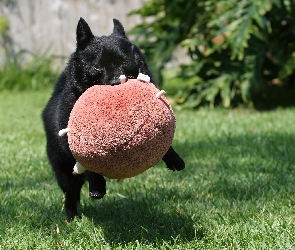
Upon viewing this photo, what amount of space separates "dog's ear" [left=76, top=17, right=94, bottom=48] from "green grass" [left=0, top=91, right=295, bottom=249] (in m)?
0.92

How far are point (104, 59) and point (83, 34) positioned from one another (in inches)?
7.5

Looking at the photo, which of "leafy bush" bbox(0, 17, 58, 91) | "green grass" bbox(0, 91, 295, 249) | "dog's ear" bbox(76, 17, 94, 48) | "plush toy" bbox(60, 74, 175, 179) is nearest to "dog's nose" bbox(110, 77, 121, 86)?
"plush toy" bbox(60, 74, 175, 179)

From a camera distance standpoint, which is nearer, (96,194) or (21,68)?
(96,194)

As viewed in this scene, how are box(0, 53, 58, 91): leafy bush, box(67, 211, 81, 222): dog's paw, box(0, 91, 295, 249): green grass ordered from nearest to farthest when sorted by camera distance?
1. box(0, 91, 295, 249): green grass
2. box(67, 211, 81, 222): dog's paw
3. box(0, 53, 58, 91): leafy bush

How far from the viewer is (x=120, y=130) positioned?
89.2 inches

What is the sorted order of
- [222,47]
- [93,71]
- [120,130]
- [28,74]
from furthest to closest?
1. [28,74]
2. [222,47]
3. [93,71]
4. [120,130]

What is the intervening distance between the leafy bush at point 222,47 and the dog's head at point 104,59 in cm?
371

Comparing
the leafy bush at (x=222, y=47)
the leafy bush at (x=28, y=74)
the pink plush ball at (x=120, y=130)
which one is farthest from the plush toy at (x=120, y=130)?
the leafy bush at (x=28, y=74)

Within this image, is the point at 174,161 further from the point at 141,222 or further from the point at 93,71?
the point at 93,71

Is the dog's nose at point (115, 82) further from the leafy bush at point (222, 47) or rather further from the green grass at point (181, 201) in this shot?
the leafy bush at point (222, 47)

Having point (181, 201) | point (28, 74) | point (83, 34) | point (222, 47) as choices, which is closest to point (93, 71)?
point (83, 34)

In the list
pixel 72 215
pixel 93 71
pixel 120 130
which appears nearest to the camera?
pixel 120 130

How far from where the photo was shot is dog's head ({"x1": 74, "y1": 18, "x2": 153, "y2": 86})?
2605 mm

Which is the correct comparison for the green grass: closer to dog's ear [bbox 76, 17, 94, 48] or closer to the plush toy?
the plush toy
